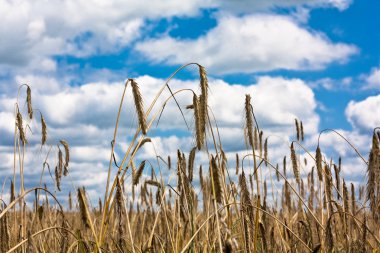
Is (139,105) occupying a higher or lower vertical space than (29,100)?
lower

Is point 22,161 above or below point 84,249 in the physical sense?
above

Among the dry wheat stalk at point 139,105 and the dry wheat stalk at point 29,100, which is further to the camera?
the dry wheat stalk at point 29,100

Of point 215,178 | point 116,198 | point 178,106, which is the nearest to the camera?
point 215,178

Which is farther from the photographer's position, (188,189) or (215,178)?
(188,189)

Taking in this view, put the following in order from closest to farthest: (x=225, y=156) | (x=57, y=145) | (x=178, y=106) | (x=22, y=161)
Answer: (x=178, y=106), (x=22, y=161), (x=225, y=156), (x=57, y=145)

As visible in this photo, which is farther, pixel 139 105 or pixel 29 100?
pixel 29 100

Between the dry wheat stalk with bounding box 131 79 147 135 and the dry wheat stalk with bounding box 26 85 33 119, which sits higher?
the dry wheat stalk with bounding box 26 85 33 119

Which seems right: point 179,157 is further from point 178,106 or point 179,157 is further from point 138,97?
point 138,97

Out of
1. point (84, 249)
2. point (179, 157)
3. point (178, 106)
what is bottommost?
point (84, 249)

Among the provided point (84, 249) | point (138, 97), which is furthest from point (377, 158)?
point (84, 249)

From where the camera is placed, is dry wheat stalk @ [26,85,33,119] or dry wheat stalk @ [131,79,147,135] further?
dry wheat stalk @ [26,85,33,119]

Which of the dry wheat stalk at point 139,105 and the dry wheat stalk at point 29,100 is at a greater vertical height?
the dry wheat stalk at point 29,100

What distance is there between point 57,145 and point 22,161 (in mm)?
1049

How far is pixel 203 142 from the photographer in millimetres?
3195
